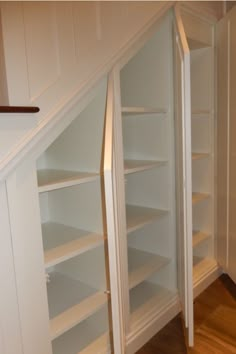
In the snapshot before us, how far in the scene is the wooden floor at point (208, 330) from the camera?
1.84 meters

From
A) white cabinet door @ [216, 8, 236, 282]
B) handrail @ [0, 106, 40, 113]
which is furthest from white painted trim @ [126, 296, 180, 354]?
handrail @ [0, 106, 40, 113]

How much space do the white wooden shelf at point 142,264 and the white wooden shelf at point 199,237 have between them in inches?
15.0

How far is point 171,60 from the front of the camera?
6.43ft

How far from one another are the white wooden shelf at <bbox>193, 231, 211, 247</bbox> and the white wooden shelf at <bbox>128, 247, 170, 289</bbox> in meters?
0.38

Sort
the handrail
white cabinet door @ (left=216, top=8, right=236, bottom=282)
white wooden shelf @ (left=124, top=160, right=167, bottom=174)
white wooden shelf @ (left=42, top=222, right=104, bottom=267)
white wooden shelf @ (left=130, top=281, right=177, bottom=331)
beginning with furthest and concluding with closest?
white cabinet door @ (left=216, top=8, right=236, bottom=282)
white wooden shelf @ (left=130, top=281, right=177, bottom=331)
white wooden shelf @ (left=124, top=160, right=167, bottom=174)
white wooden shelf @ (left=42, top=222, right=104, bottom=267)
the handrail

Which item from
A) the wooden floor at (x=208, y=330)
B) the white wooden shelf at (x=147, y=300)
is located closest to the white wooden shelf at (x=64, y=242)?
the white wooden shelf at (x=147, y=300)

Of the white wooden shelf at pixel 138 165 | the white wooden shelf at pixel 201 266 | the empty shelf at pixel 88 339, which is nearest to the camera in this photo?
the empty shelf at pixel 88 339

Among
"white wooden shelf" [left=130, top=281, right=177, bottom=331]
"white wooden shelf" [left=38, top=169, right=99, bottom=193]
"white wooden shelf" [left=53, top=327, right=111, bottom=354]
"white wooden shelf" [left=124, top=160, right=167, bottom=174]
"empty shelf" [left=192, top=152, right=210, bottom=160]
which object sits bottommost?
"white wooden shelf" [left=130, top=281, right=177, bottom=331]

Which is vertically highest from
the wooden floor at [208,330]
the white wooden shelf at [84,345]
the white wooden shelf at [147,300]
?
the white wooden shelf at [84,345]

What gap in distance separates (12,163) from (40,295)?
580 mm

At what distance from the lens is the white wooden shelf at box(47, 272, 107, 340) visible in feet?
4.88

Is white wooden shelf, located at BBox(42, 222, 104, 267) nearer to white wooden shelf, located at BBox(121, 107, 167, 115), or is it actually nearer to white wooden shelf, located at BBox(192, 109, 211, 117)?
white wooden shelf, located at BBox(121, 107, 167, 115)

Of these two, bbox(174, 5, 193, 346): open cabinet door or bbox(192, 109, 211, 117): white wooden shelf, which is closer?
bbox(174, 5, 193, 346): open cabinet door

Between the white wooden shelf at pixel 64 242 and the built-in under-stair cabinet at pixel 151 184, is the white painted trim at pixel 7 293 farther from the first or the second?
the built-in under-stair cabinet at pixel 151 184
